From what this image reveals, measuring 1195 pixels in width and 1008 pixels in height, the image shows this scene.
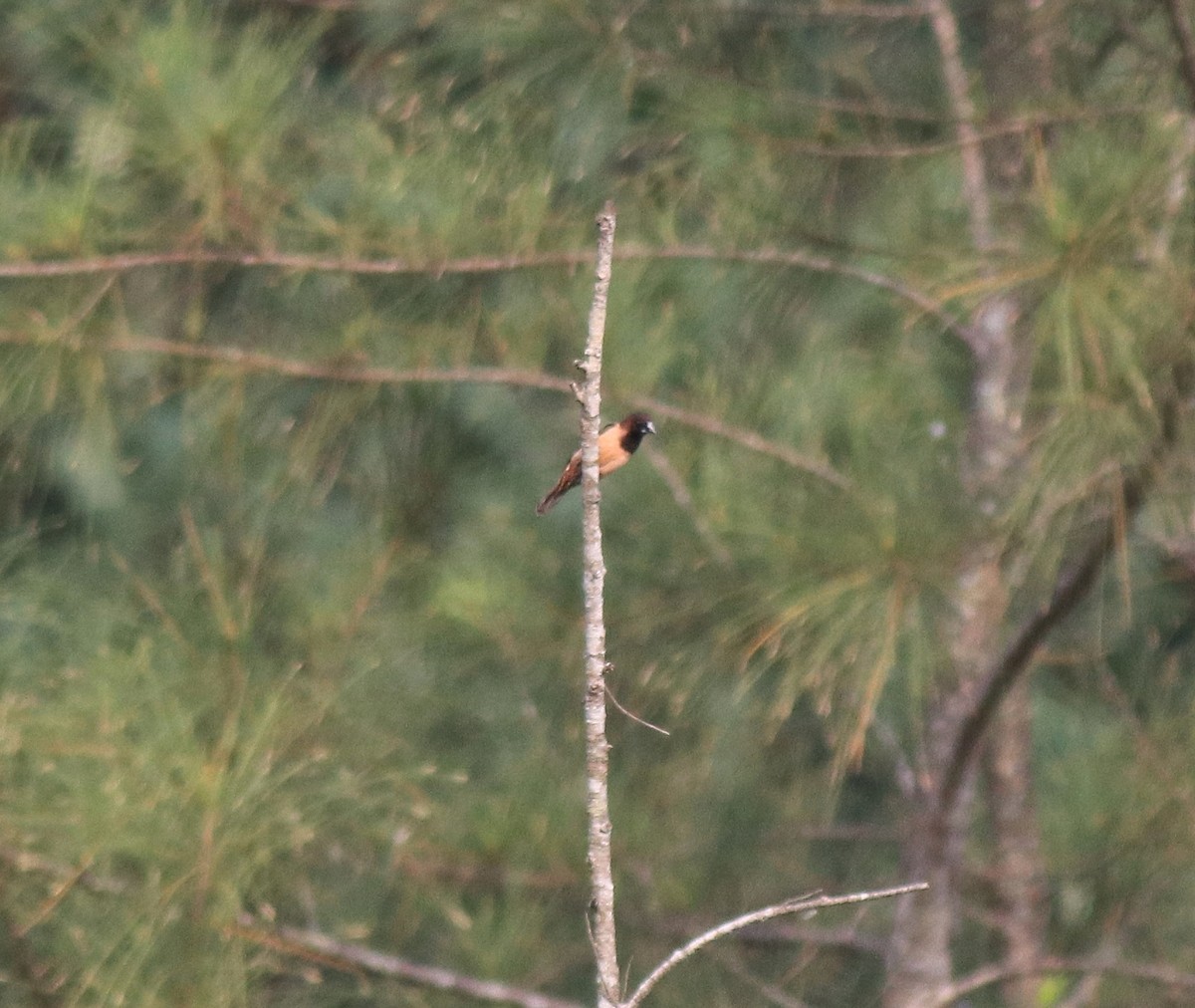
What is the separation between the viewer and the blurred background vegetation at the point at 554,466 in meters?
2.54

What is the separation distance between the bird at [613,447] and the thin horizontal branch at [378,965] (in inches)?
29.6

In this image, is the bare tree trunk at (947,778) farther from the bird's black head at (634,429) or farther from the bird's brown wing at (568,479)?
the bird's brown wing at (568,479)

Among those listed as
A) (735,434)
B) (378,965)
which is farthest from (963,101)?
(378,965)

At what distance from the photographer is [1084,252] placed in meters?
2.32

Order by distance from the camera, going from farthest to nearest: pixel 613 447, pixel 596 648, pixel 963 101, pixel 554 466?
1. pixel 554 466
2. pixel 963 101
3. pixel 613 447
4. pixel 596 648

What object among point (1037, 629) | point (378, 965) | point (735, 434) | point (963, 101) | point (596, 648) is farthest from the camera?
point (963, 101)

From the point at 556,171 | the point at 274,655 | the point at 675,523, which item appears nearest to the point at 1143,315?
the point at 675,523

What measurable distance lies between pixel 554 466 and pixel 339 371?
2.29ft

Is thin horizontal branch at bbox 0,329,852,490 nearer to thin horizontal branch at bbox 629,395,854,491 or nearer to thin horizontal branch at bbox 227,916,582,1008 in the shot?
thin horizontal branch at bbox 629,395,854,491

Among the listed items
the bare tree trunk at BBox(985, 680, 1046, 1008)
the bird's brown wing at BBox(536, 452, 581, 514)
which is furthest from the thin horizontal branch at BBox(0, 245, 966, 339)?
the bare tree trunk at BBox(985, 680, 1046, 1008)

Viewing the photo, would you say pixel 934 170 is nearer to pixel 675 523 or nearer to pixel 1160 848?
pixel 675 523

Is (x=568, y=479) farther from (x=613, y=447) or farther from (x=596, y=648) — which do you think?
(x=596, y=648)

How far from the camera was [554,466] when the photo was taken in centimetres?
354

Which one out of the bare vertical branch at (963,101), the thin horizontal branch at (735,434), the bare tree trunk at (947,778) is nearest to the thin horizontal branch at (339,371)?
the thin horizontal branch at (735,434)
